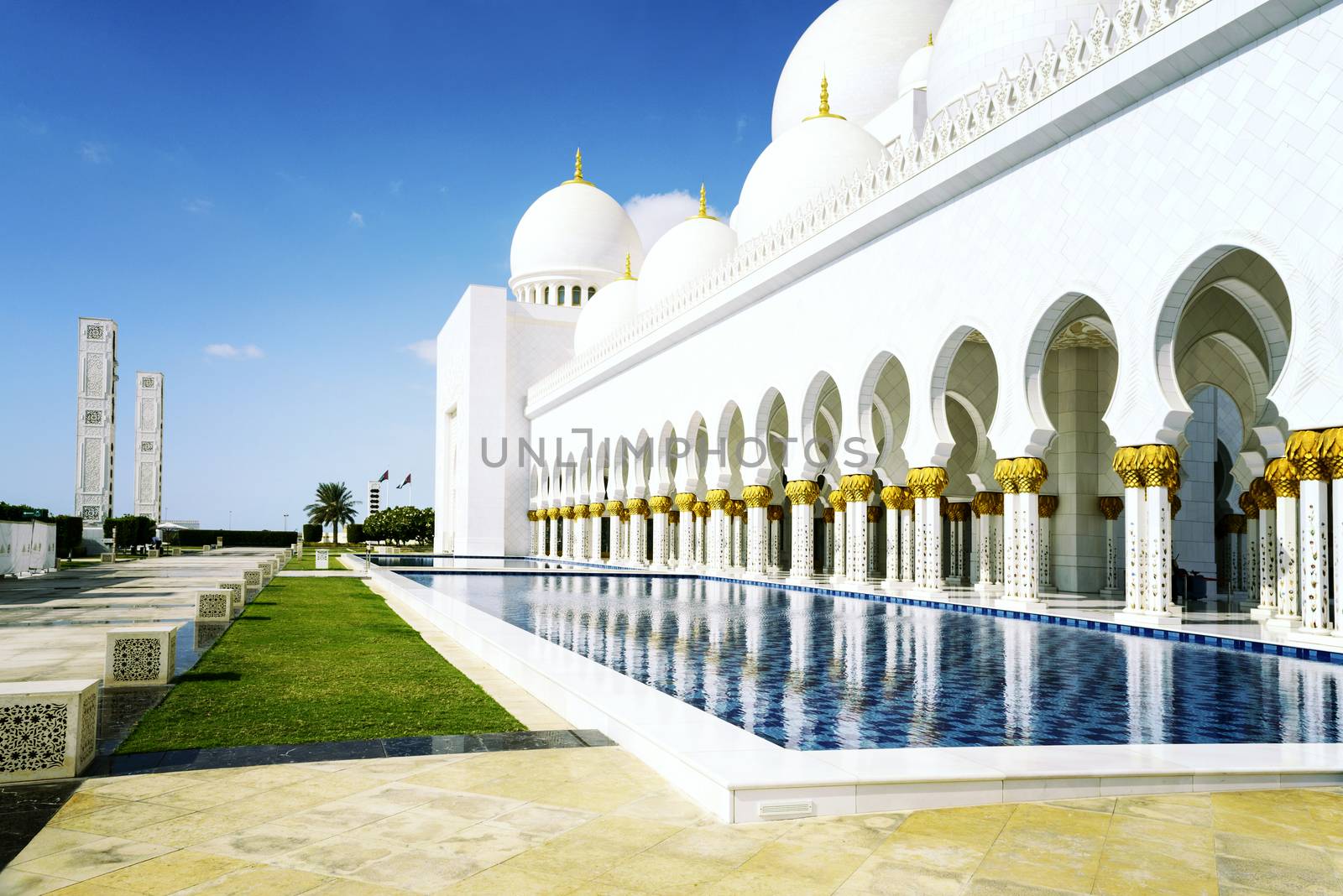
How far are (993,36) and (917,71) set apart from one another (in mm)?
5420

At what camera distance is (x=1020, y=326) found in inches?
392

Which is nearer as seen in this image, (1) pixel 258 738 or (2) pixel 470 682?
(1) pixel 258 738

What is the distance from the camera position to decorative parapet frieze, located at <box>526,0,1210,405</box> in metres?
8.66

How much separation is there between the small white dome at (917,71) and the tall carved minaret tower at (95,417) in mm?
22788

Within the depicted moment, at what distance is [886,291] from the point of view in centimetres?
1235

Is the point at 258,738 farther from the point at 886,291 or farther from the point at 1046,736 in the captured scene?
the point at 886,291

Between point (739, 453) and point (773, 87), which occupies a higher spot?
point (773, 87)

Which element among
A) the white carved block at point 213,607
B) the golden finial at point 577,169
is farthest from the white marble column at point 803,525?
the golden finial at point 577,169

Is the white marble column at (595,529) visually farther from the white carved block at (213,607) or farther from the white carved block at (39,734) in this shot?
the white carved block at (39,734)

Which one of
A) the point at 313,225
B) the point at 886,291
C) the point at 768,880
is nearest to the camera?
the point at 768,880

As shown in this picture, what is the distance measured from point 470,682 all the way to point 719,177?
19687mm

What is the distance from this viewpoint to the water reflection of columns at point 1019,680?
3.99 metres

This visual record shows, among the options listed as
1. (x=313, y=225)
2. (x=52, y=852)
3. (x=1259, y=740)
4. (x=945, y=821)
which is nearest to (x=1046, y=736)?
(x=1259, y=740)

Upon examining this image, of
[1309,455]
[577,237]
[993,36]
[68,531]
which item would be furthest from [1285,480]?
[68,531]
